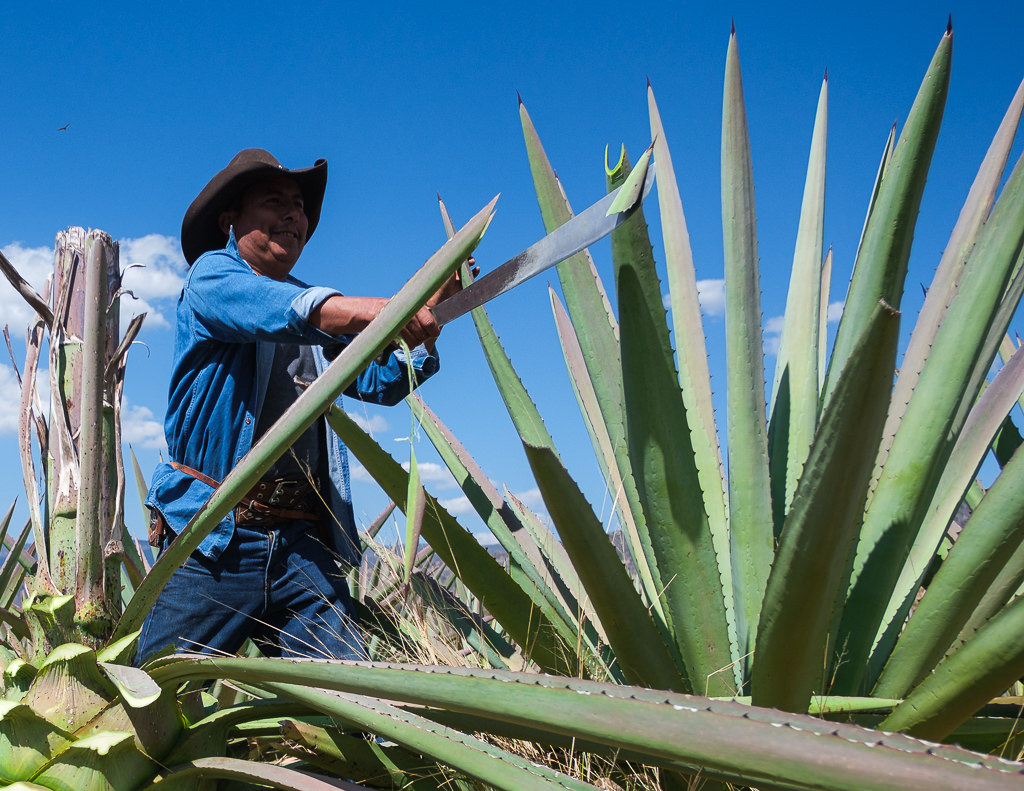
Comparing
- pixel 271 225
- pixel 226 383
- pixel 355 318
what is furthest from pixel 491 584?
pixel 271 225

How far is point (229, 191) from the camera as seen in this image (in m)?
1.93

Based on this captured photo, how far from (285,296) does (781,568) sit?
958 millimetres

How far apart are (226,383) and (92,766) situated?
2.95 ft

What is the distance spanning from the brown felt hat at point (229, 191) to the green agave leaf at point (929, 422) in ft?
4.77

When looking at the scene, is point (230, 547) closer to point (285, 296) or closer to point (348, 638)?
point (348, 638)

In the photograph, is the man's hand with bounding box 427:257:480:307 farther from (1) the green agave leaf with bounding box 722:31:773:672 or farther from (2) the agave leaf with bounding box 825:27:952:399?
(2) the agave leaf with bounding box 825:27:952:399

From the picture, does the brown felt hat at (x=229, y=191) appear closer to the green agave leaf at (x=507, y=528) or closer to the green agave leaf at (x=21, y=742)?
the green agave leaf at (x=507, y=528)

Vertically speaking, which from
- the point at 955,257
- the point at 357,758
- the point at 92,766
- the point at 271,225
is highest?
the point at 271,225

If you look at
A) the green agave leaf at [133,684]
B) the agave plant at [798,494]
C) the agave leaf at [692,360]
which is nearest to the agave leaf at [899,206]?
the agave plant at [798,494]

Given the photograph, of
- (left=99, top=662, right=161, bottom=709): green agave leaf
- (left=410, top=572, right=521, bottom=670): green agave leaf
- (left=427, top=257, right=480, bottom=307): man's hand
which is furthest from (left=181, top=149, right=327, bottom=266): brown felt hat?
(left=99, top=662, right=161, bottom=709): green agave leaf

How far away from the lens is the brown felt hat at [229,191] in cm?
189

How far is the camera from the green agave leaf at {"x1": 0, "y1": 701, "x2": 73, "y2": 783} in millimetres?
899

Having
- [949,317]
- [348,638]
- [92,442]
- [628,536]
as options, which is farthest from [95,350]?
[949,317]

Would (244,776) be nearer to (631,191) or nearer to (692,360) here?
(631,191)
